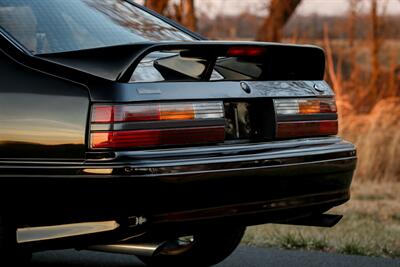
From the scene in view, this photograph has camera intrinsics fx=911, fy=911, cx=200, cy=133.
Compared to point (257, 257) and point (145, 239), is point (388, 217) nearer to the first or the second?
point (257, 257)

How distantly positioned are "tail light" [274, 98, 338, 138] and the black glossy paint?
0.98 m

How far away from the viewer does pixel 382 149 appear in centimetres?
1127

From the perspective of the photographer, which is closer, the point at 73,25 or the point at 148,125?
the point at 148,125

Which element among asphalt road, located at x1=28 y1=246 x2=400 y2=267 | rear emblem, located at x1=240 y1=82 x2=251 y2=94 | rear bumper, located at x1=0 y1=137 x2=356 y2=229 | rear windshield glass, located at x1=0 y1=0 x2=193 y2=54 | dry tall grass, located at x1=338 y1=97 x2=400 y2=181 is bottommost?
dry tall grass, located at x1=338 y1=97 x2=400 y2=181

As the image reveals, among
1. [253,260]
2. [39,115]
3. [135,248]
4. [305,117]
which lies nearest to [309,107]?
[305,117]

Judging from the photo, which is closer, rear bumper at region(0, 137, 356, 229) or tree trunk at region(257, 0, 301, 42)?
rear bumper at region(0, 137, 356, 229)

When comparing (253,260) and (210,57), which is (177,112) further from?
(253,260)

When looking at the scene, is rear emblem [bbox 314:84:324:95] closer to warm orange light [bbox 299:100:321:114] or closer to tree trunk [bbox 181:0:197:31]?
warm orange light [bbox 299:100:321:114]

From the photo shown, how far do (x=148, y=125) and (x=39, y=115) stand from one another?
0.48m

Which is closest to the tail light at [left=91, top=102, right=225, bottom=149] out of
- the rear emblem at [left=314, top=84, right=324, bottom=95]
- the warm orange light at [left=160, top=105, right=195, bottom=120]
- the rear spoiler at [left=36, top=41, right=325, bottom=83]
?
the warm orange light at [left=160, top=105, right=195, bottom=120]

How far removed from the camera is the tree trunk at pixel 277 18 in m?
14.2

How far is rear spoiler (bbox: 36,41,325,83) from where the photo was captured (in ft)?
12.4

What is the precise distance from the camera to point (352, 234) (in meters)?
6.83

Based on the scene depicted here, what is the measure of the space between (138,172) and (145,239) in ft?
1.05
